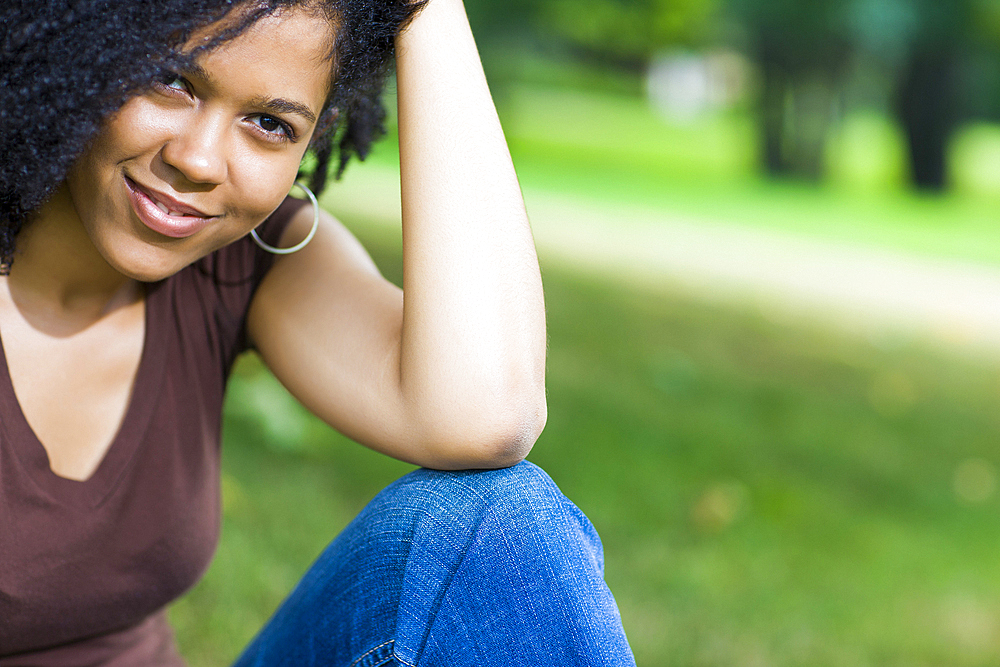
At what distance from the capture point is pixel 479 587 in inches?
50.5

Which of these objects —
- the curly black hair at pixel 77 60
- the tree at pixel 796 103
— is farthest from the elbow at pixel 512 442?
the tree at pixel 796 103

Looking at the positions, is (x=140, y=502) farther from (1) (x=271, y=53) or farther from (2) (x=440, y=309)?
(1) (x=271, y=53)

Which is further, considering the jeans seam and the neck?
the neck

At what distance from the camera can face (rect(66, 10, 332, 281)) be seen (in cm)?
124

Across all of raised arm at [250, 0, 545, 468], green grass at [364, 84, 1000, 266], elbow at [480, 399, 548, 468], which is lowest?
green grass at [364, 84, 1000, 266]

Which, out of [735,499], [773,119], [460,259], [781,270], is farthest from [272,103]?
[773,119]

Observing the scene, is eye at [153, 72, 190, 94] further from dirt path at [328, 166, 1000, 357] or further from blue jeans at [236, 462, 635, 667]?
dirt path at [328, 166, 1000, 357]

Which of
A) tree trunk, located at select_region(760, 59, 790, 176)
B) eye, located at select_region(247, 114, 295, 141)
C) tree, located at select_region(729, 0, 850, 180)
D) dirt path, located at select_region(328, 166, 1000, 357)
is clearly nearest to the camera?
eye, located at select_region(247, 114, 295, 141)

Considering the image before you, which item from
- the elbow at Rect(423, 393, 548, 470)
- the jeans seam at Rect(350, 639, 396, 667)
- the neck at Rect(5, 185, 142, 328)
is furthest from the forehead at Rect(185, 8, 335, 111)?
the jeans seam at Rect(350, 639, 396, 667)

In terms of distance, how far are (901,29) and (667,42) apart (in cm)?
216

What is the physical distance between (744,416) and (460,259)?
9.57 feet

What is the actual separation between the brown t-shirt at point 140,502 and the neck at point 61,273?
77 mm

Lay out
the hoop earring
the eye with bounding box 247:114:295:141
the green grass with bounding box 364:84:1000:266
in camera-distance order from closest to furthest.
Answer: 1. the eye with bounding box 247:114:295:141
2. the hoop earring
3. the green grass with bounding box 364:84:1000:266

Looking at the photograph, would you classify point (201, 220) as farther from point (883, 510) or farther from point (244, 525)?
point (883, 510)
